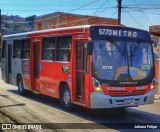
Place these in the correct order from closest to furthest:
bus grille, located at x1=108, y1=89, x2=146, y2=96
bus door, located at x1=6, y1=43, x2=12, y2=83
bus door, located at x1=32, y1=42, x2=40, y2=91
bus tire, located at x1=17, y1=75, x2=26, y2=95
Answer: bus grille, located at x1=108, y1=89, x2=146, y2=96 → bus door, located at x1=32, y1=42, x2=40, y2=91 → bus tire, located at x1=17, y1=75, x2=26, y2=95 → bus door, located at x1=6, y1=43, x2=12, y2=83

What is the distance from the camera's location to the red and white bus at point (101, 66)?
36.9 ft

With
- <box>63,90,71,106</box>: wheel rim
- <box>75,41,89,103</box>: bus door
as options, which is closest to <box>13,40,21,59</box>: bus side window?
<box>63,90,71,106</box>: wheel rim

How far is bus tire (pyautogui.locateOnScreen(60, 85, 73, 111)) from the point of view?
12875mm

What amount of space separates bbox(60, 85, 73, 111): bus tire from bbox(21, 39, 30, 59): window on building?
4.00 meters

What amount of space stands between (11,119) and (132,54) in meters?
4.18

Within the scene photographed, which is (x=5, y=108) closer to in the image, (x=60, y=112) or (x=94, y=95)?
(x=60, y=112)

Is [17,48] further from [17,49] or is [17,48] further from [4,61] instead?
[4,61]

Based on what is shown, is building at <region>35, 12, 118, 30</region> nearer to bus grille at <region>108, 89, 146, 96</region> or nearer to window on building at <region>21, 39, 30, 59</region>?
window on building at <region>21, 39, 30, 59</region>

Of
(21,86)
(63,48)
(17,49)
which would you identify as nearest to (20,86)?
(21,86)

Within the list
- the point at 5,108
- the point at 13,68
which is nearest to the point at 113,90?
the point at 5,108

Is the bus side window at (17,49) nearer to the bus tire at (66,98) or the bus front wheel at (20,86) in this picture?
the bus front wheel at (20,86)

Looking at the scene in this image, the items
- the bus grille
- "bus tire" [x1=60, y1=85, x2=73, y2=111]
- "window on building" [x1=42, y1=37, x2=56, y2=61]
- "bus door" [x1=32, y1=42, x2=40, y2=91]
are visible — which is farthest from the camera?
"bus door" [x1=32, y1=42, x2=40, y2=91]

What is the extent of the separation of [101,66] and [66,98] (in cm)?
233

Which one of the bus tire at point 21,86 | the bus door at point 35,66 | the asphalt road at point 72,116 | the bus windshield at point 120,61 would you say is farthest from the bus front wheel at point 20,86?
the bus windshield at point 120,61
